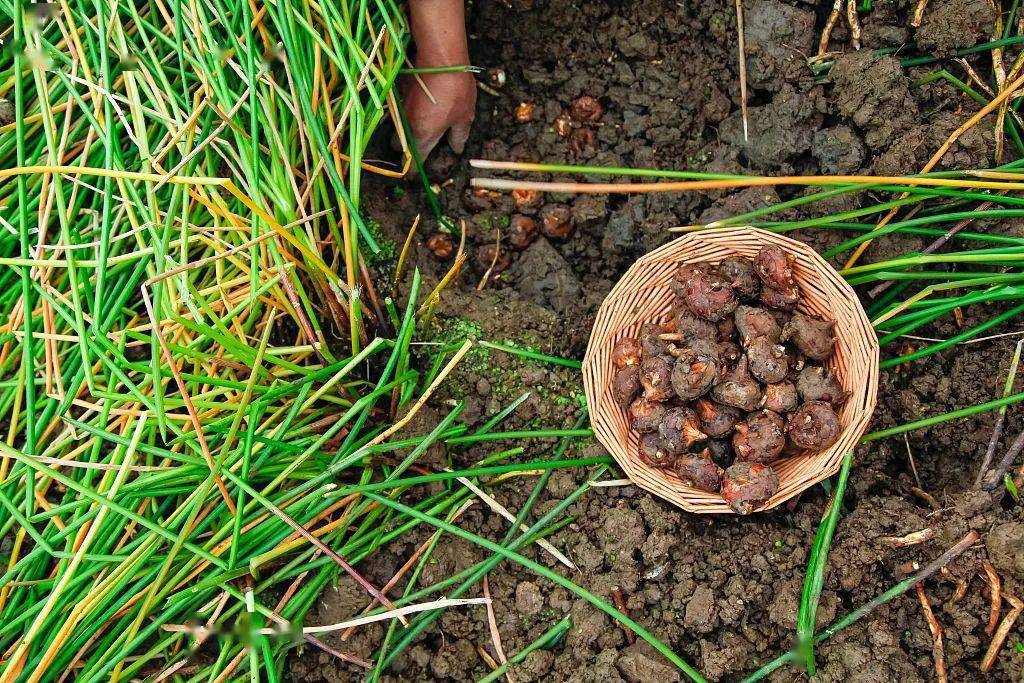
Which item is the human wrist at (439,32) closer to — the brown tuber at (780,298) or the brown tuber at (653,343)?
the brown tuber at (653,343)

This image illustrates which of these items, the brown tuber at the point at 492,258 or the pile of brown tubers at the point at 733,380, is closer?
the pile of brown tubers at the point at 733,380

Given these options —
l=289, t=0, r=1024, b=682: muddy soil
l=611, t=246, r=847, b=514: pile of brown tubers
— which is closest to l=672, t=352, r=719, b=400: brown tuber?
l=611, t=246, r=847, b=514: pile of brown tubers

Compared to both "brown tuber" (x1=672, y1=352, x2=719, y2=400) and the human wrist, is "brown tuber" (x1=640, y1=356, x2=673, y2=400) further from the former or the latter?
the human wrist

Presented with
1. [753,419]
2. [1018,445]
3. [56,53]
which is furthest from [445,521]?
[56,53]

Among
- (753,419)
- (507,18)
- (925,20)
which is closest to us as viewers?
(753,419)

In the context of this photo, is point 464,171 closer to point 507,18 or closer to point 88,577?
point 507,18

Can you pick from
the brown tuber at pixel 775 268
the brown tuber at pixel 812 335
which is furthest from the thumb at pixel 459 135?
the brown tuber at pixel 812 335
